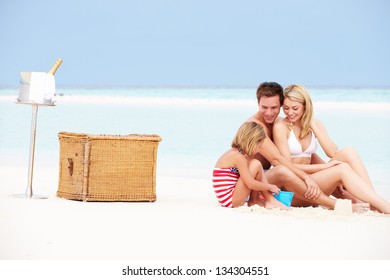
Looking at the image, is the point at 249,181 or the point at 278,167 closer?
the point at 249,181

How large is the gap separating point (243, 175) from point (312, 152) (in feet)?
2.27

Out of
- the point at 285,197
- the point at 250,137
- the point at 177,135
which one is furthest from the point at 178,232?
the point at 177,135

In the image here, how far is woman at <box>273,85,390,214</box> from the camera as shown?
16.4 feet

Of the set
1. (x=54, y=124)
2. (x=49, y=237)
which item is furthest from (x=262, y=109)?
(x=54, y=124)

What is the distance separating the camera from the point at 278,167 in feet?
16.5

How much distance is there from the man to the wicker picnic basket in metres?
0.71

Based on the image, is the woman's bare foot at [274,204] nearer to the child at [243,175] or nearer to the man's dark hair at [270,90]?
the child at [243,175]

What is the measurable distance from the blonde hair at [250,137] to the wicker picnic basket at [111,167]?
0.62 metres

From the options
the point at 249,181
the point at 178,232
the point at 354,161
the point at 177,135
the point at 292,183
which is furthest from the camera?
the point at 177,135

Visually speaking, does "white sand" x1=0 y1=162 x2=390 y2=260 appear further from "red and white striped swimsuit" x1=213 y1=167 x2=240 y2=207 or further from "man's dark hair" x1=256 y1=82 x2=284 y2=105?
"man's dark hair" x1=256 y1=82 x2=284 y2=105

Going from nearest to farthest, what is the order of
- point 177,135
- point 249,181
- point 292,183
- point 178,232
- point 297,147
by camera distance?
point 178,232 → point 249,181 → point 292,183 → point 297,147 → point 177,135

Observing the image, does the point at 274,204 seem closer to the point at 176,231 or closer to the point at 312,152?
the point at 312,152

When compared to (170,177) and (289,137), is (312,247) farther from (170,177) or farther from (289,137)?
(170,177)

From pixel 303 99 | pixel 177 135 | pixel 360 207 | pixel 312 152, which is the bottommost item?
pixel 360 207
